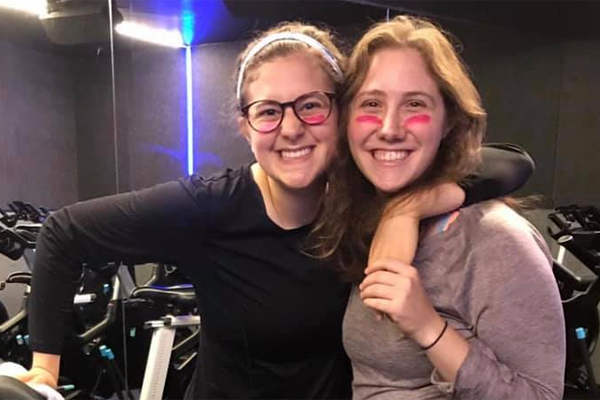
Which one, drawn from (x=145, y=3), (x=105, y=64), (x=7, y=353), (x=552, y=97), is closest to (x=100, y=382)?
(x=7, y=353)

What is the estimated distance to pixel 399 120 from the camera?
0.99 metres

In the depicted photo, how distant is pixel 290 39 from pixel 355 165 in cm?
30

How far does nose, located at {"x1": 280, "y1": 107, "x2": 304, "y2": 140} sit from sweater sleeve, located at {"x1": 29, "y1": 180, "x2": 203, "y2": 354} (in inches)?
9.6

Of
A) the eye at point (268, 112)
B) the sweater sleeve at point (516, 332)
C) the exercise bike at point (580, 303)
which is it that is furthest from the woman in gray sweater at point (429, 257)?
the exercise bike at point (580, 303)

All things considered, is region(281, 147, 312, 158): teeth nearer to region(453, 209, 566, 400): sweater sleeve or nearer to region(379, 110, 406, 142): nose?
region(379, 110, 406, 142): nose

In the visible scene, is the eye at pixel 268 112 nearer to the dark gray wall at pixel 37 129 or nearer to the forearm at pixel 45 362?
the forearm at pixel 45 362

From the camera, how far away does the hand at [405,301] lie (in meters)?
0.87

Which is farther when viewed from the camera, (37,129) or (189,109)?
(189,109)

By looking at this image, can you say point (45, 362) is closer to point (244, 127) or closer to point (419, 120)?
point (244, 127)

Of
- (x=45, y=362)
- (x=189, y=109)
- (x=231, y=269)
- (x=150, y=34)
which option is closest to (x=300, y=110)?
(x=231, y=269)

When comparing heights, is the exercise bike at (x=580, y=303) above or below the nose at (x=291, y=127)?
below

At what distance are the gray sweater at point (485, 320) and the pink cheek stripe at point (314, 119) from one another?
324mm

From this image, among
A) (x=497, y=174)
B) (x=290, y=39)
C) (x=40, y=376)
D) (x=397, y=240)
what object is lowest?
(x=40, y=376)

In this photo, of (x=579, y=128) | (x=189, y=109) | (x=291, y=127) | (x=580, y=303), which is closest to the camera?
(x=291, y=127)
